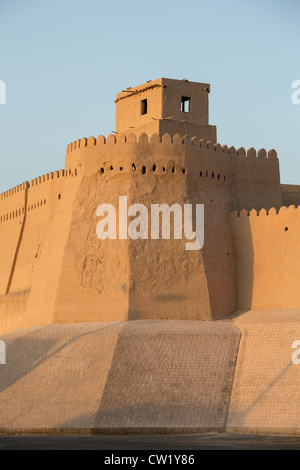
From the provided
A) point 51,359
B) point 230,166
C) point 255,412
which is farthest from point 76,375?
point 230,166

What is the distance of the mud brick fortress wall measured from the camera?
105 ft

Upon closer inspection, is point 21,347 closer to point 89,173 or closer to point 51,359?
point 51,359

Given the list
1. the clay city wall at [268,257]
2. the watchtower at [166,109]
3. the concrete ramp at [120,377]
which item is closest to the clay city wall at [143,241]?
the clay city wall at [268,257]

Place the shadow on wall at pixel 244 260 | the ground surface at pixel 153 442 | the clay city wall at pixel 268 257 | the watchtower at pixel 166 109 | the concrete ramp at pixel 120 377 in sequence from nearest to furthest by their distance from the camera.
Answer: the ground surface at pixel 153 442
the concrete ramp at pixel 120 377
the clay city wall at pixel 268 257
the shadow on wall at pixel 244 260
the watchtower at pixel 166 109

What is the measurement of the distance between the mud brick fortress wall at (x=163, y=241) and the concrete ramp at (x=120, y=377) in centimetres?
112

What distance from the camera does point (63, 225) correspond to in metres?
34.2

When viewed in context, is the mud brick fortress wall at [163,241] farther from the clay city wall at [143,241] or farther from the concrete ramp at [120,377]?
the concrete ramp at [120,377]

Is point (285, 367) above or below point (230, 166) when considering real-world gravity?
below

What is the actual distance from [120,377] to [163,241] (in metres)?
5.37

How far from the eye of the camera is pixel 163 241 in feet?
107

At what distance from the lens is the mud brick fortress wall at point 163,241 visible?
32.1m

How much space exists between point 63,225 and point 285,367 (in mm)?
9252

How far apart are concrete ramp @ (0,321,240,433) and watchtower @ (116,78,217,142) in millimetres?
7813

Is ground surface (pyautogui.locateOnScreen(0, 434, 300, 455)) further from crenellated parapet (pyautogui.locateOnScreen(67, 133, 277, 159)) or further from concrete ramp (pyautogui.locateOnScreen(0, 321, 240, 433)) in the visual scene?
crenellated parapet (pyautogui.locateOnScreen(67, 133, 277, 159))
